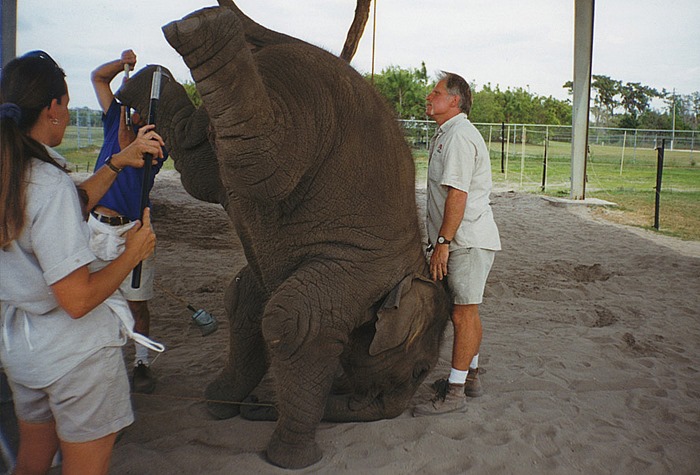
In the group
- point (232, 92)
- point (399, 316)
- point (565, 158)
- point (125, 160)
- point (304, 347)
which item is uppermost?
point (232, 92)

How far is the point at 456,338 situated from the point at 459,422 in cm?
57

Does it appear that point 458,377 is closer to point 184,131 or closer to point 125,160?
point 184,131

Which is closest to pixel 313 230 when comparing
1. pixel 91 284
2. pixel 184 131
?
pixel 184 131

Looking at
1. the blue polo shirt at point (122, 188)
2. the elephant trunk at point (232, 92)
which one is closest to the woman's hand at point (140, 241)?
the elephant trunk at point (232, 92)

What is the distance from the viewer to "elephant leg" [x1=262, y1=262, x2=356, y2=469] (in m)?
3.38

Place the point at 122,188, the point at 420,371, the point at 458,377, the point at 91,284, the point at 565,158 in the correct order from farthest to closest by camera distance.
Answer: the point at 565,158 → the point at 458,377 → the point at 122,188 → the point at 420,371 → the point at 91,284

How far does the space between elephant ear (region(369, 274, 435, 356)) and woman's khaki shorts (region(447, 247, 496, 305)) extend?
55 cm

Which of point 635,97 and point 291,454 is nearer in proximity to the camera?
point 291,454

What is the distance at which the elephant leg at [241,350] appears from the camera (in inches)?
165

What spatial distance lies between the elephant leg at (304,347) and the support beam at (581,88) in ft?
48.9

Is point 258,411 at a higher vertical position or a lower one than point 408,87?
lower

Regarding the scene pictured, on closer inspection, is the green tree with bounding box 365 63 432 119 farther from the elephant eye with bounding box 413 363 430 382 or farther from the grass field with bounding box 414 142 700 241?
the elephant eye with bounding box 413 363 430 382

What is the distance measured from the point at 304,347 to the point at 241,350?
926 mm

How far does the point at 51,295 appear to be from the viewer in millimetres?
2318
